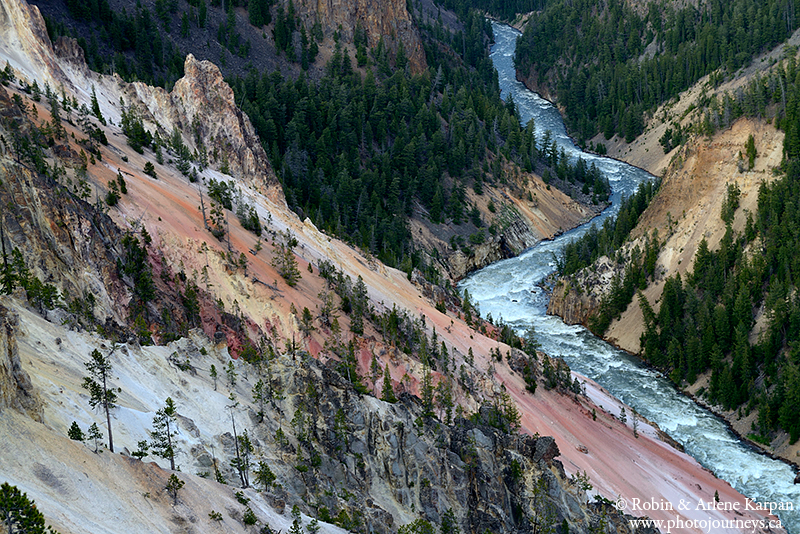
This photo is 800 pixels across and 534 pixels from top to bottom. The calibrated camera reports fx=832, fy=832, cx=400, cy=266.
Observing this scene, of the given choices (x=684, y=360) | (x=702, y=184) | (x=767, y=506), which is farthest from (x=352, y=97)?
(x=767, y=506)

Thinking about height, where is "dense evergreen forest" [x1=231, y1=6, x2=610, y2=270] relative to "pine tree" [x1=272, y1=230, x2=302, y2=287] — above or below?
below

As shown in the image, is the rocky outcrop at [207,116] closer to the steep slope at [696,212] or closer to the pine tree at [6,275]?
the steep slope at [696,212]

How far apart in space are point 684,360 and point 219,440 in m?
66.2

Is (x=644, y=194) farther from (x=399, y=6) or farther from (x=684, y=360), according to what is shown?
(x=399, y=6)

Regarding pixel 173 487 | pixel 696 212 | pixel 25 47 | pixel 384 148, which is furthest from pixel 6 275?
pixel 384 148

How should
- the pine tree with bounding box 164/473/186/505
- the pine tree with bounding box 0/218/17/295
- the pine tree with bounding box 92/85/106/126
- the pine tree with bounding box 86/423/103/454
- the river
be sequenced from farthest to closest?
the pine tree with bounding box 92/85/106/126 < the river < the pine tree with bounding box 0/218/17/295 < the pine tree with bounding box 164/473/186/505 < the pine tree with bounding box 86/423/103/454

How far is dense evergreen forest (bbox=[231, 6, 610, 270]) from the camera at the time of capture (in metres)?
121

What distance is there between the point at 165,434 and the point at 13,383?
7.09 m

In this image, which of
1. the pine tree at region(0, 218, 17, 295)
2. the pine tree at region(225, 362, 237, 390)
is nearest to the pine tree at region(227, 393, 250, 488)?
the pine tree at region(225, 362, 237, 390)

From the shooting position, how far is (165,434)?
32.9 m

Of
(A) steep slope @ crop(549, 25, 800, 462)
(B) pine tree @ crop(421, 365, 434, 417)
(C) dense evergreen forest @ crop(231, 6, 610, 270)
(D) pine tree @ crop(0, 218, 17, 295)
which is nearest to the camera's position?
(D) pine tree @ crop(0, 218, 17, 295)

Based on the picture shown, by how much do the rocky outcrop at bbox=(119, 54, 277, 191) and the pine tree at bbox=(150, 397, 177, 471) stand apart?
194ft

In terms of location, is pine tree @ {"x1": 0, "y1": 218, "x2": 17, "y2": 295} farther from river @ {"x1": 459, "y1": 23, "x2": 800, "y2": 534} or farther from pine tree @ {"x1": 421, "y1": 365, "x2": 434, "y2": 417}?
river @ {"x1": 459, "y1": 23, "x2": 800, "y2": 534}

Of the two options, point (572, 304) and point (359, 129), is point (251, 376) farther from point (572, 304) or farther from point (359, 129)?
point (359, 129)
